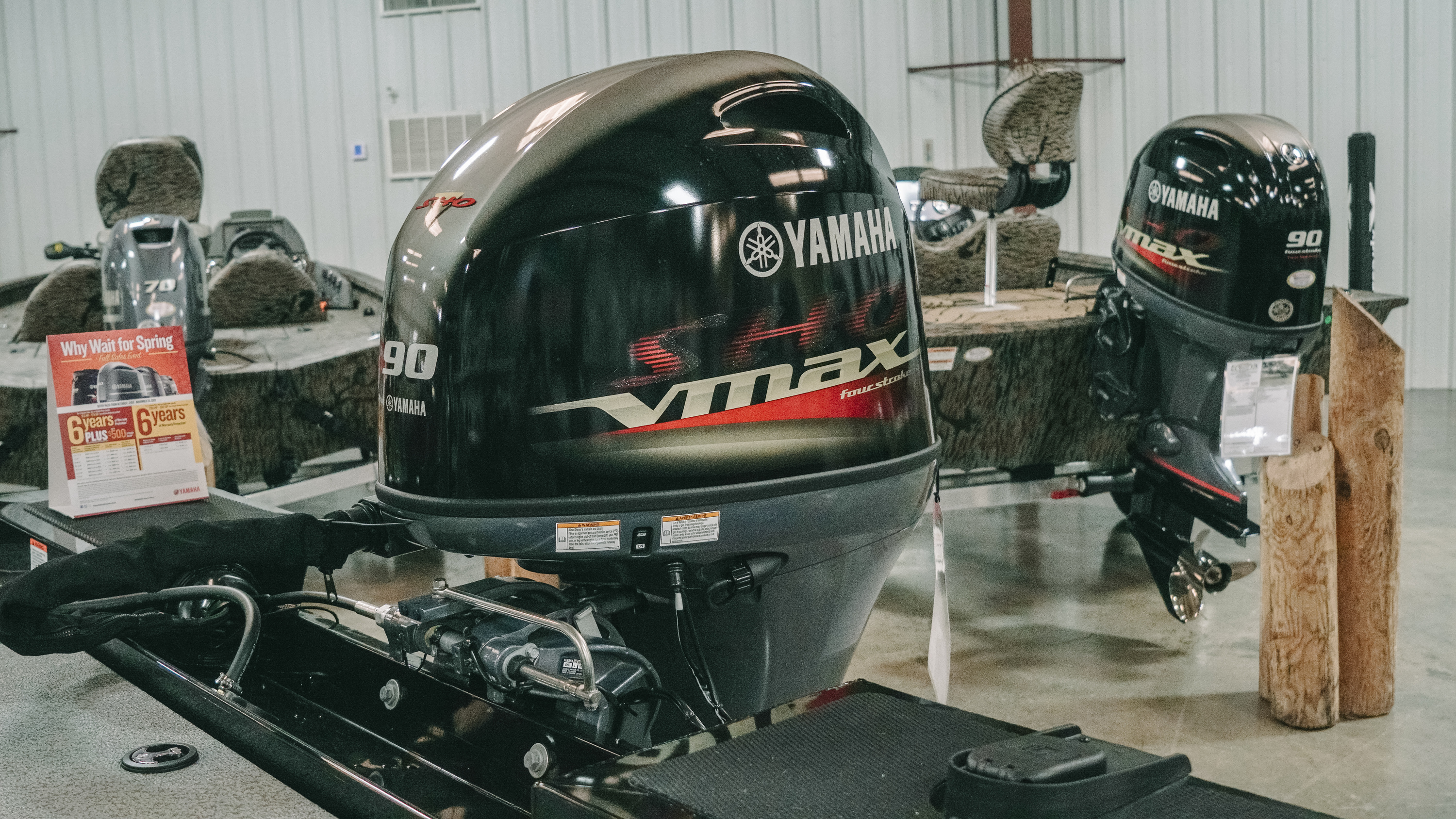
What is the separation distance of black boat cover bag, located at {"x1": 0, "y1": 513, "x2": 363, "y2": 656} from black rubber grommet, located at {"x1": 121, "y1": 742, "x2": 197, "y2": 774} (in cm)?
20

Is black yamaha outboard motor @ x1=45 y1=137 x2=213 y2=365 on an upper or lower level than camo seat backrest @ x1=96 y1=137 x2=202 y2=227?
lower

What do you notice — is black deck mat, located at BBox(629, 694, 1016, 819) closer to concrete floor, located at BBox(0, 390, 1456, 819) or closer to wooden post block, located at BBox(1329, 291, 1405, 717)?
concrete floor, located at BBox(0, 390, 1456, 819)

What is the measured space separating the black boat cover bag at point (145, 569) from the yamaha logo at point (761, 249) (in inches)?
20.2

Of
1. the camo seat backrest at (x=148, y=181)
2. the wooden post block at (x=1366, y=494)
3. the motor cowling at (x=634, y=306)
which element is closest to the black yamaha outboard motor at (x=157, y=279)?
the camo seat backrest at (x=148, y=181)

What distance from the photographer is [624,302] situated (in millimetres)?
1169

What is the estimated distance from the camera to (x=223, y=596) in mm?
1185

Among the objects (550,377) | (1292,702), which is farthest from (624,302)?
(1292,702)

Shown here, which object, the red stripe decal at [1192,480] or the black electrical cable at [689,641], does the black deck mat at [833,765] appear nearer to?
the black electrical cable at [689,641]

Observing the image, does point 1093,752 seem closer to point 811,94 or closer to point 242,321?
point 811,94

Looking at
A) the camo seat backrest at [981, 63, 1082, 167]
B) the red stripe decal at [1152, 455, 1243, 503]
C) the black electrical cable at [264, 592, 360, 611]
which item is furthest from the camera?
the camo seat backrest at [981, 63, 1082, 167]

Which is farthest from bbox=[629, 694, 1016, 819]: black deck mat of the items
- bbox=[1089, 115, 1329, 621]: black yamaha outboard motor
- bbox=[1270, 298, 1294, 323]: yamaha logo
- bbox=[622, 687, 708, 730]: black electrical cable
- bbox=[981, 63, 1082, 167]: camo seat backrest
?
bbox=[981, 63, 1082, 167]: camo seat backrest

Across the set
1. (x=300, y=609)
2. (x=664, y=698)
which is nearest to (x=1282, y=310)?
(x=664, y=698)

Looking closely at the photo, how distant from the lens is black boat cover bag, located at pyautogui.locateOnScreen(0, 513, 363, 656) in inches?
44.4

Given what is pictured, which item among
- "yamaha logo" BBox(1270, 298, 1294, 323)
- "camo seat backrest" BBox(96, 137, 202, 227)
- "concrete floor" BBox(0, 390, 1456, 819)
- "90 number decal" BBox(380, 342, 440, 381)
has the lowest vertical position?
"concrete floor" BBox(0, 390, 1456, 819)
